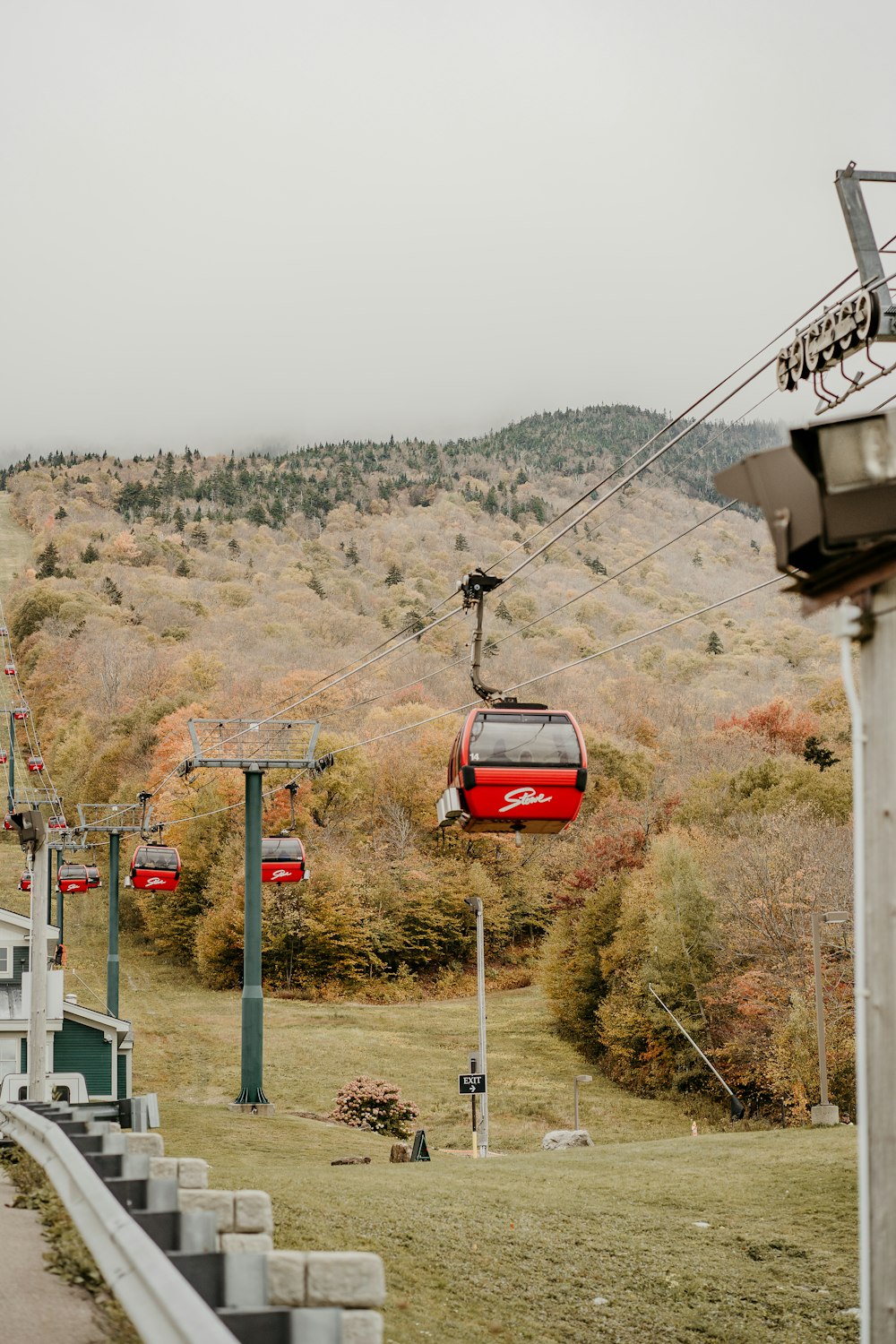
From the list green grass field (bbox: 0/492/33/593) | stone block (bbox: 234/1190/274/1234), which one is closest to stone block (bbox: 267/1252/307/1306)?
stone block (bbox: 234/1190/274/1234)

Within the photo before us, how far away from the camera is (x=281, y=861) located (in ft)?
103

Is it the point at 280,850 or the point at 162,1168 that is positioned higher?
Answer: the point at 280,850

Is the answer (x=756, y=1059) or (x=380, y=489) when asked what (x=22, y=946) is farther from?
(x=380, y=489)

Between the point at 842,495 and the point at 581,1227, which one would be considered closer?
the point at 842,495

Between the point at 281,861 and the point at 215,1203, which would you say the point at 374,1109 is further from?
the point at 215,1203

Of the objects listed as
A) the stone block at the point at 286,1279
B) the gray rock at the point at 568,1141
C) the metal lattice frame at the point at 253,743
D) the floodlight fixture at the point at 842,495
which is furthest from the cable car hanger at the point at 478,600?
the gray rock at the point at 568,1141

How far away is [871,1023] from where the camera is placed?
4426 mm

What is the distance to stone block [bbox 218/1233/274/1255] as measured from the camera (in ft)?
20.9

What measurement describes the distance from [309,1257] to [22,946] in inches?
1480

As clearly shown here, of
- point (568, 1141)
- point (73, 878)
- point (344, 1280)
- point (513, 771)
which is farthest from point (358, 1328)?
point (73, 878)

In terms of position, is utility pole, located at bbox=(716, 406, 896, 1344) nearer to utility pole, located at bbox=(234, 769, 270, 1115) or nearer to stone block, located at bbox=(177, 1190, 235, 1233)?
stone block, located at bbox=(177, 1190, 235, 1233)

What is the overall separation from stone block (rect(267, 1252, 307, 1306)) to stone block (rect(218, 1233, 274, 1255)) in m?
0.78

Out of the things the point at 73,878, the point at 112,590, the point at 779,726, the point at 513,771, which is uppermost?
the point at 112,590

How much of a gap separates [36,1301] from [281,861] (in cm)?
2426
